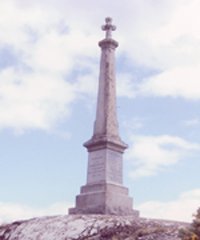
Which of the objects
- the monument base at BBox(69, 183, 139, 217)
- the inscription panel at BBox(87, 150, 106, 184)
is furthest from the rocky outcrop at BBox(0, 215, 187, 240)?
the inscription panel at BBox(87, 150, 106, 184)

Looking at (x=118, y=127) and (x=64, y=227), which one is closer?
(x=64, y=227)

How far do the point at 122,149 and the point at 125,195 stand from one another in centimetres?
157

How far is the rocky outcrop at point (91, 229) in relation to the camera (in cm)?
997

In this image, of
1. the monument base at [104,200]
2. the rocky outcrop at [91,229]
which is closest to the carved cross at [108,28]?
the monument base at [104,200]

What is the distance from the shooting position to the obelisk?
595 inches

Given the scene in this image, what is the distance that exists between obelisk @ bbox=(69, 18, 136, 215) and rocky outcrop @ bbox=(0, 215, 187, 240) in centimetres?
258

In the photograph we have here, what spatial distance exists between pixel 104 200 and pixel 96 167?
139cm

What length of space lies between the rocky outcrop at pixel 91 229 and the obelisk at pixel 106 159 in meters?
2.58

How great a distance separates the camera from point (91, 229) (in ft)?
36.0

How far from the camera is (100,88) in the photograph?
16641 millimetres

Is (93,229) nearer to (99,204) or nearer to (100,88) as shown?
(99,204)

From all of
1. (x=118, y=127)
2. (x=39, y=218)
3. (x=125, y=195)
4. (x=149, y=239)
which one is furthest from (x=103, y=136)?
(x=149, y=239)

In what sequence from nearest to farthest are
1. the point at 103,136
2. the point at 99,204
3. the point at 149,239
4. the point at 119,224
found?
1. the point at 149,239
2. the point at 119,224
3. the point at 99,204
4. the point at 103,136

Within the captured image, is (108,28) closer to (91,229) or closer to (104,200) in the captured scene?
(104,200)
